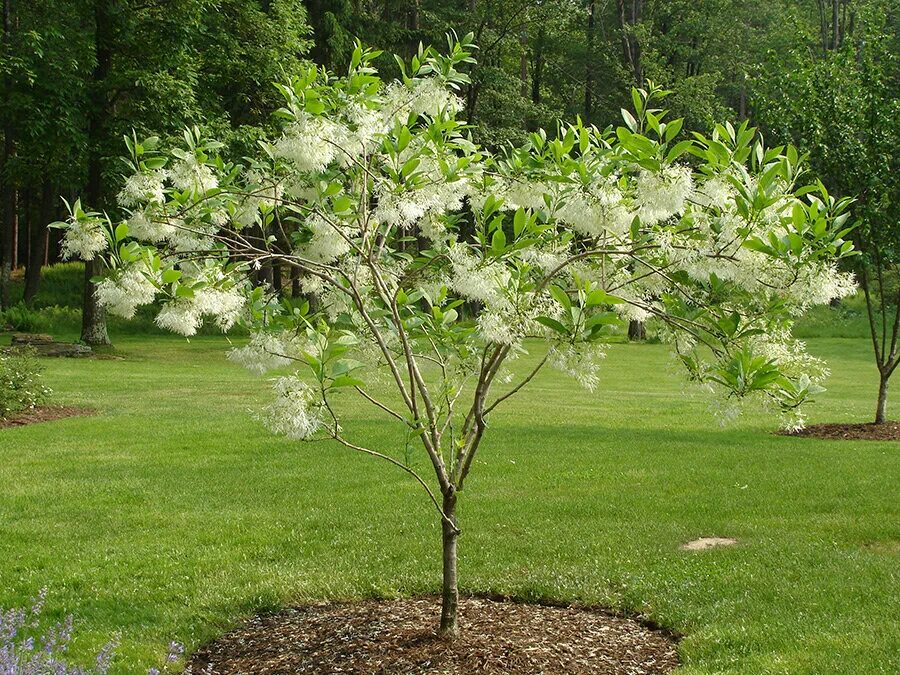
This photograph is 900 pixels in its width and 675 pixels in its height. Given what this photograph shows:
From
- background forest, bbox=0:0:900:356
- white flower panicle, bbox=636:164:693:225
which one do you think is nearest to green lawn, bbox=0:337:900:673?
white flower panicle, bbox=636:164:693:225

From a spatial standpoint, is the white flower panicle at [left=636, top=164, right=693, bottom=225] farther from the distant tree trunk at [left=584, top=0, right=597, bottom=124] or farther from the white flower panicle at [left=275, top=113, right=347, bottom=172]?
the distant tree trunk at [left=584, top=0, right=597, bottom=124]

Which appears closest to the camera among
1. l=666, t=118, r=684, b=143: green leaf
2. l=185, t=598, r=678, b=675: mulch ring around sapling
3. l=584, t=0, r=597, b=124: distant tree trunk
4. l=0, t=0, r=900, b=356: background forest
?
l=666, t=118, r=684, b=143: green leaf

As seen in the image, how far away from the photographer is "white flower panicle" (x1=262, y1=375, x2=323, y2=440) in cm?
369

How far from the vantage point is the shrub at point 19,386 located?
1199 cm

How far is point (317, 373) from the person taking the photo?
345 cm

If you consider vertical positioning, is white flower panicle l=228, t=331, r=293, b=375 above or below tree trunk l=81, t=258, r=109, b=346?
above

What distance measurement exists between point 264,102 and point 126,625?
19.4 metres

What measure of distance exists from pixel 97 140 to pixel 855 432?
16724 mm

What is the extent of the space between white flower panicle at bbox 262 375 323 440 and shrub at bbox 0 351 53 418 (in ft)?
31.7

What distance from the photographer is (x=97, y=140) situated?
19922 millimetres

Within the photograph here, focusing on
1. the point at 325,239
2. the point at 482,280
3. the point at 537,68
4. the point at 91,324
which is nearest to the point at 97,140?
the point at 91,324

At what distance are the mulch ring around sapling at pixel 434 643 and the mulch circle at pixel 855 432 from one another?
25.1 ft

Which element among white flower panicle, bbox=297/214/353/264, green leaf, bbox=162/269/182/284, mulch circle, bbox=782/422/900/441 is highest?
white flower panicle, bbox=297/214/353/264

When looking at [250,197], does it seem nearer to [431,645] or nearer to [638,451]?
[431,645]
